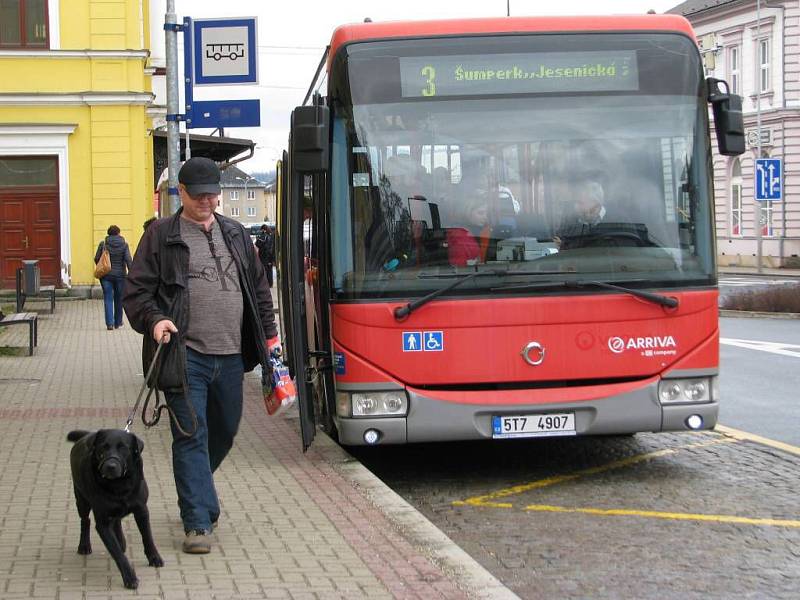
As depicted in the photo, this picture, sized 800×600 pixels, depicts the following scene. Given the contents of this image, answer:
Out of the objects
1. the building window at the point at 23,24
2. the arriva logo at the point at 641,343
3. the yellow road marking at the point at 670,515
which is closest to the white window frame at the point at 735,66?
the building window at the point at 23,24

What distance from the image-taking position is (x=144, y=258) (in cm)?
648

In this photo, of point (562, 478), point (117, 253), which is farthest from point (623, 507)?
point (117, 253)

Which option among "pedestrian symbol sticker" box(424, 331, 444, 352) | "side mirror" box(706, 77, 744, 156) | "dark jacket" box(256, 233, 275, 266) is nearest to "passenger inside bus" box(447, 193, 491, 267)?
"pedestrian symbol sticker" box(424, 331, 444, 352)

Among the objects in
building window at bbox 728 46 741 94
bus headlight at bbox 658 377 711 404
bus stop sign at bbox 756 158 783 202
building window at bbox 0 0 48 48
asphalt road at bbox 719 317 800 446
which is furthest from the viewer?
building window at bbox 728 46 741 94

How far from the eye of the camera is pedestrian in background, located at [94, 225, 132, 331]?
75.6 ft

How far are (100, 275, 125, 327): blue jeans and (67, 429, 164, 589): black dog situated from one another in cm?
1707

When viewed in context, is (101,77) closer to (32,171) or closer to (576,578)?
(32,171)

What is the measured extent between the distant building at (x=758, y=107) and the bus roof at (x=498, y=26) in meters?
41.0

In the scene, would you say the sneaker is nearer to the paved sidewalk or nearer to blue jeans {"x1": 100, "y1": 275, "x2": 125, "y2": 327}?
the paved sidewalk

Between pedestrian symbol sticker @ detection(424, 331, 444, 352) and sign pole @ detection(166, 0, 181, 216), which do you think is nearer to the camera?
pedestrian symbol sticker @ detection(424, 331, 444, 352)

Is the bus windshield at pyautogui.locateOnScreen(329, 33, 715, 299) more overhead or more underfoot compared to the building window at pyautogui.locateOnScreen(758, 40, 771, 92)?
more underfoot

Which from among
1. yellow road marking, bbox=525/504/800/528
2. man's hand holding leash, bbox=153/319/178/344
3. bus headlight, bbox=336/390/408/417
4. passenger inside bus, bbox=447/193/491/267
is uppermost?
passenger inside bus, bbox=447/193/491/267

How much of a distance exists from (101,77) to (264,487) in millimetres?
24040

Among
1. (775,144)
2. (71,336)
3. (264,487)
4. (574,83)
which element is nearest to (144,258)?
(264,487)
